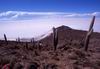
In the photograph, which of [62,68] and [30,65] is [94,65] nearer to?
[62,68]

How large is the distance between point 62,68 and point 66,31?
1736 inches

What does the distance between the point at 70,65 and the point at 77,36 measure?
131ft

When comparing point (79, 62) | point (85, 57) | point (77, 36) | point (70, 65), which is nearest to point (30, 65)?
point (70, 65)

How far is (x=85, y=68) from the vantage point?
Result: 20.8m

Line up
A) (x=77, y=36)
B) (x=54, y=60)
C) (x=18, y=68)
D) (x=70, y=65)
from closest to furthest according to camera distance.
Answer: (x=18, y=68), (x=70, y=65), (x=54, y=60), (x=77, y=36)

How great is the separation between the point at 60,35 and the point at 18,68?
141 ft

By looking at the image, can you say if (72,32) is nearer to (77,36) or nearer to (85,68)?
(77,36)

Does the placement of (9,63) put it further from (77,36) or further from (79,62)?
(77,36)

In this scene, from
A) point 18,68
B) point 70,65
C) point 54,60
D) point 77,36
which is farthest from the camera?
point 77,36

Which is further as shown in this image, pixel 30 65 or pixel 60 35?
pixel 60 35

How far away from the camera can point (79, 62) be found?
22578mm

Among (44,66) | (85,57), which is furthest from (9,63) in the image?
(85,57)

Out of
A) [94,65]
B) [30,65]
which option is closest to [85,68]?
[94,65]

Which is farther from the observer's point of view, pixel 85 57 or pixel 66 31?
pixel 66 31
